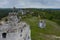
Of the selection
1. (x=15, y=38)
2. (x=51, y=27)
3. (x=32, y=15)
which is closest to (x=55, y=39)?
(x=51, y=27)

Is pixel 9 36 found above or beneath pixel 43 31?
above

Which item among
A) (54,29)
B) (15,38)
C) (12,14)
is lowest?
(54,29)

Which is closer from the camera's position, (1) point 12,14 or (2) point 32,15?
(1) point 12,14

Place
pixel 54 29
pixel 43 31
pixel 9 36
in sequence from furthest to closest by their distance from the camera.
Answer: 1. pixel 54 29
2. pixel 43 31
3. pixel 9 36

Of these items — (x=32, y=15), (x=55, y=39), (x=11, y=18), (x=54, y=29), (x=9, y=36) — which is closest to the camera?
(x=9, y=36)

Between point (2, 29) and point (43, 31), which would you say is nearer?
point (2, 29)

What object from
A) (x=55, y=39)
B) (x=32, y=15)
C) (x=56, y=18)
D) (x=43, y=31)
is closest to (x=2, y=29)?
(x=55, y=39)

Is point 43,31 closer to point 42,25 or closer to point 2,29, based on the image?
point 42,25

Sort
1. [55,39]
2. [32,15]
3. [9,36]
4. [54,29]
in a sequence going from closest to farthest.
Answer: [9,36], [55,39], [54,29], [32,15]

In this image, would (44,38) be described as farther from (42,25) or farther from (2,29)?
(2,29)
